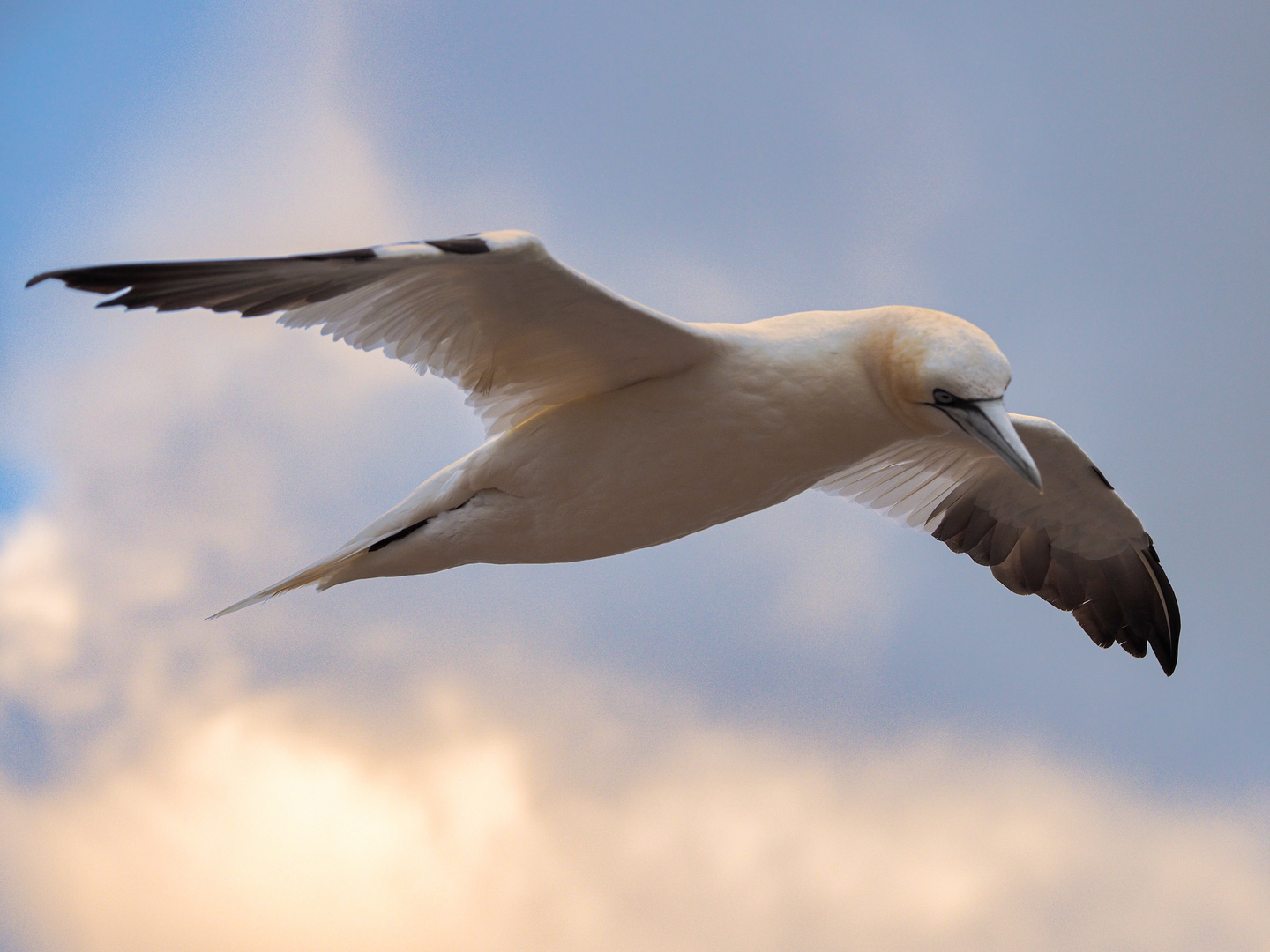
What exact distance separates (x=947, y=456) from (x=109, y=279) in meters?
4.91

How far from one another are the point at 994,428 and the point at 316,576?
364 centimetres

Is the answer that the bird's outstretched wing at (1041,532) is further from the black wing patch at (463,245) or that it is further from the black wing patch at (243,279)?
the black wing patch at (243,279)

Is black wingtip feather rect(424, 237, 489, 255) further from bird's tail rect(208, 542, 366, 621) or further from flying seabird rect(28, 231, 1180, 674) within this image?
bird's tail rect(208, 542, 366, 621)

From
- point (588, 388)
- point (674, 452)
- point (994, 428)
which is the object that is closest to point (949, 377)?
point (994, 428)

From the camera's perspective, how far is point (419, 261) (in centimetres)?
467

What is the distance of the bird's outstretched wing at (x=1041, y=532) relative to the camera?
7.30 metres

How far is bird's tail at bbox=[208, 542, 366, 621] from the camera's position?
618cm

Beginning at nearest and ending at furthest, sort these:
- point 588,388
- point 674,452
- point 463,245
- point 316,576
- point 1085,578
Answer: point 463,245 → point 674,452 → point 588,388 → point 316,576 → point 1085,578

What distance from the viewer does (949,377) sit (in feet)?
16.5

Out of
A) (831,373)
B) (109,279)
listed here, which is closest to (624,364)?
(831,373)

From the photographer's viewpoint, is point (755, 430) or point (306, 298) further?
point (755, 430)

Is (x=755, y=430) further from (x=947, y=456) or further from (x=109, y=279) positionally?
(x=109, y=279)

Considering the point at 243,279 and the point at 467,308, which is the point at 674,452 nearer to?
the point at 467,308

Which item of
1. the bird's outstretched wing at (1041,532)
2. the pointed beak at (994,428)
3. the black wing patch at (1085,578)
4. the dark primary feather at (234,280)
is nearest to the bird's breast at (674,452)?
the pointed beak at (994,428)
